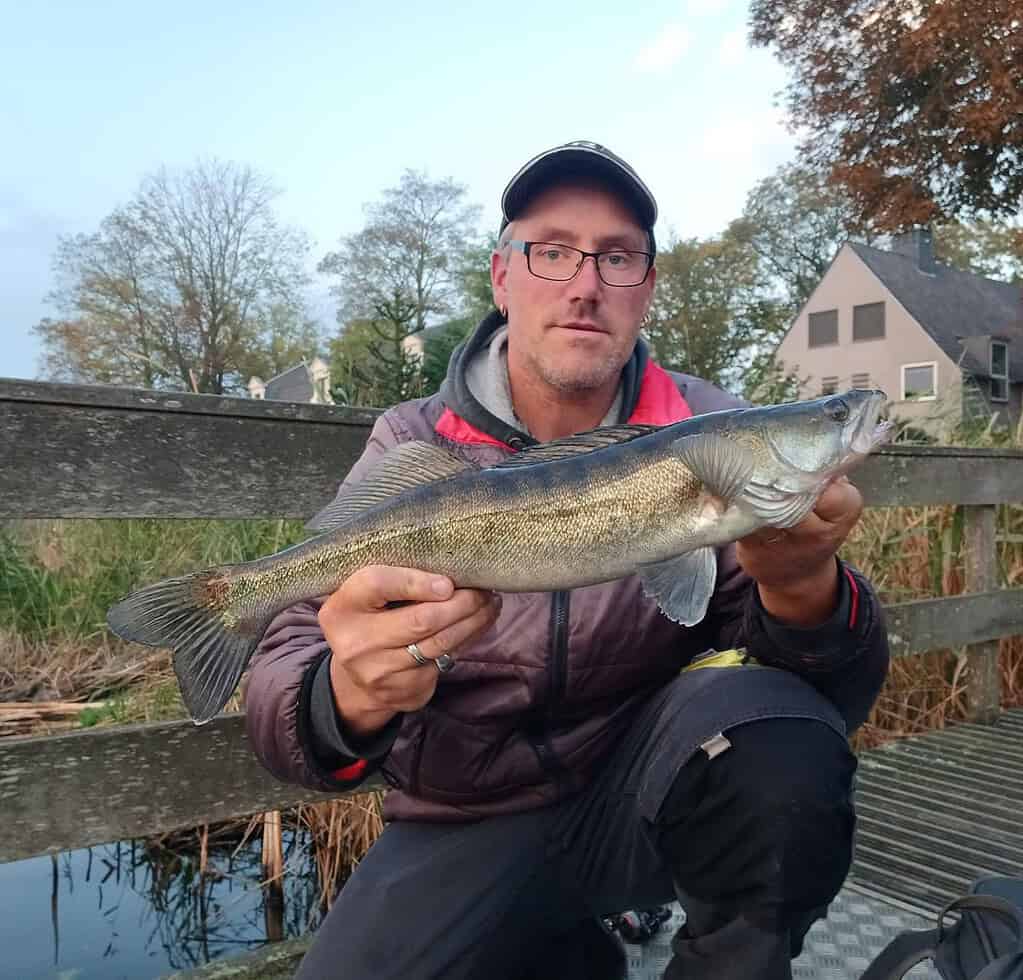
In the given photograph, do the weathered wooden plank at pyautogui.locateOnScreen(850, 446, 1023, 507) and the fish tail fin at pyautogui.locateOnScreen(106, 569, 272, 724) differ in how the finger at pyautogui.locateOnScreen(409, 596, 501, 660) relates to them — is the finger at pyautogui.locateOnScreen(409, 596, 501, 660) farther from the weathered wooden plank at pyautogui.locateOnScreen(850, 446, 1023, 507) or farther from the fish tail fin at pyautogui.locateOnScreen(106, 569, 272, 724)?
the weathered wooden plank at pyautogui.locateOnScreen(850, 446, 1023, 507)

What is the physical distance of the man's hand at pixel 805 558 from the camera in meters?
1.75

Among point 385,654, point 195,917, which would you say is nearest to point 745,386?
point 195,917

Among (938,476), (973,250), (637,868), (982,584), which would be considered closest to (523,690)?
(637,868)

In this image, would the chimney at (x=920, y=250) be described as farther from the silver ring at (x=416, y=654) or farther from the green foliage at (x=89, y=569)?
the silver ring at (x=416, y=654)

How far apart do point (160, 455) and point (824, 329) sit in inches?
1659

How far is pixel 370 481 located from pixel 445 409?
1.84ft

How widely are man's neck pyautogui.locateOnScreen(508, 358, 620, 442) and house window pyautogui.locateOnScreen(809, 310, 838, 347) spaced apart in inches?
1609

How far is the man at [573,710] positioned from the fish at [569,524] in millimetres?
96

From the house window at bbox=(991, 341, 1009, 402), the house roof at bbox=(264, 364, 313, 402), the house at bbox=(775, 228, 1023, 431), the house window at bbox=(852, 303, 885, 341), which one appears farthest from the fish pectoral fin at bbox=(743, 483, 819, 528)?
the house window at bbox=(852, 303, 885, 341)

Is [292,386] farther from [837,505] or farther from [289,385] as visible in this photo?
[837,505]

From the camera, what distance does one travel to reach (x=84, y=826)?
6.93ft

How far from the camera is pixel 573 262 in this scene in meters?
2.40

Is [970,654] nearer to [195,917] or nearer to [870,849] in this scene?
[870,849]

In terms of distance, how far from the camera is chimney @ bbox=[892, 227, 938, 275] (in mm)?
40250
